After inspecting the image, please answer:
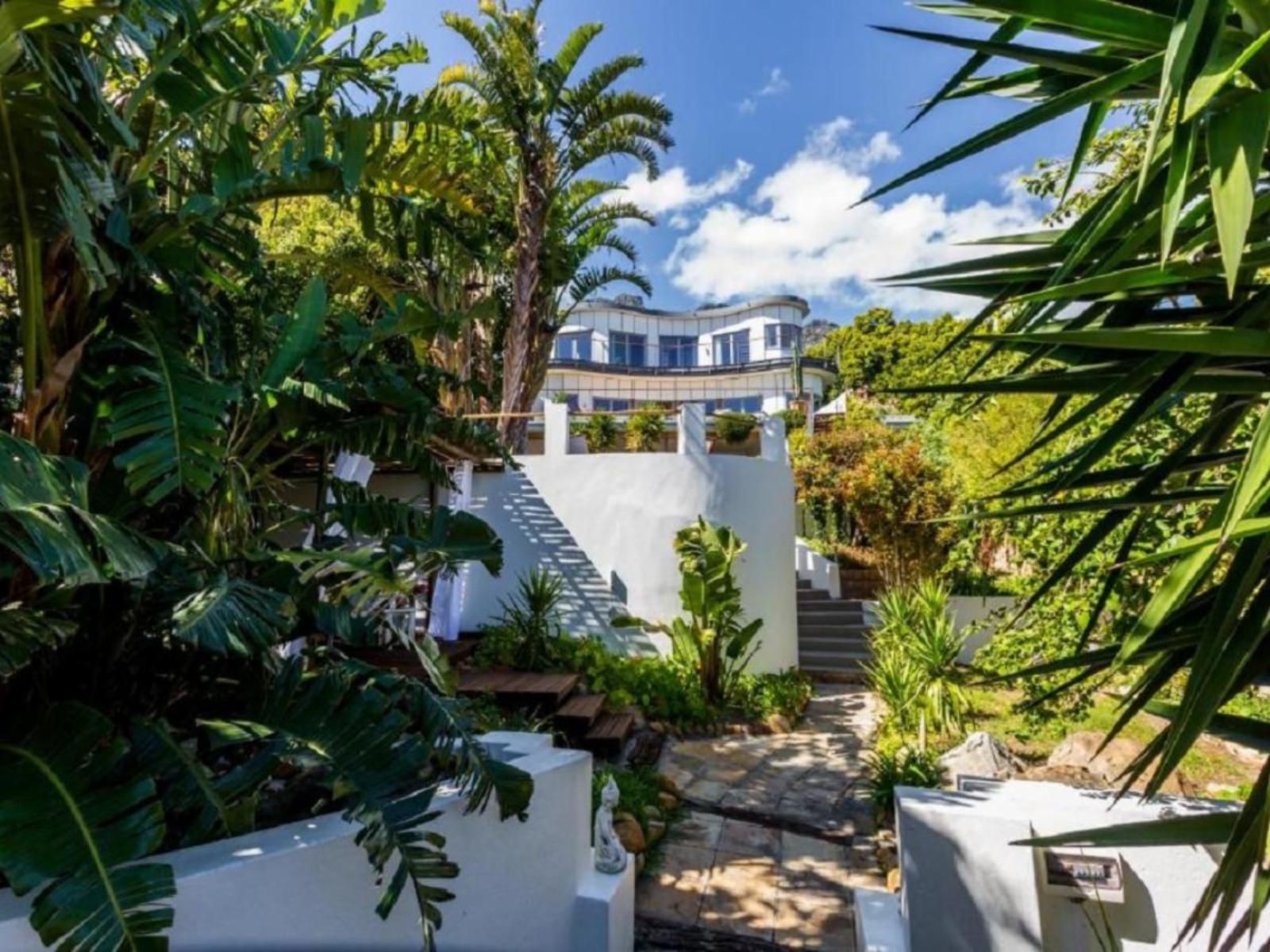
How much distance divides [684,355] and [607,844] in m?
37.6

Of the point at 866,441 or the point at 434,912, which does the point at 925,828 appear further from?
the point at 866,441

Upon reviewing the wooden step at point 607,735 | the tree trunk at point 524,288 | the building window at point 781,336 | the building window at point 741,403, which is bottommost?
the wooden step at point 607,735

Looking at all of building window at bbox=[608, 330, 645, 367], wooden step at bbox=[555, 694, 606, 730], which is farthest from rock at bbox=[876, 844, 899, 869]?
building window at bbox=[608, 330, 645, 367]

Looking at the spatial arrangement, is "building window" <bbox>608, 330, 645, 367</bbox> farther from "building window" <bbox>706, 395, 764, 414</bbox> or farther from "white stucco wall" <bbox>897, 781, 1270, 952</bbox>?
"white stucco wall" <bbox>897, 781, 1270, 952</bbox>

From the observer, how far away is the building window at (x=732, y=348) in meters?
38.5

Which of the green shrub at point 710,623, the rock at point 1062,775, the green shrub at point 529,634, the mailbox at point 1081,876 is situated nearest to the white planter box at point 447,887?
the mailbox at point 1081,876

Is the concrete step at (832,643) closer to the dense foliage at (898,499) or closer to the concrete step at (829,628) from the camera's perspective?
the concrete step at (829,628)

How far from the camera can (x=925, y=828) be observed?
329cm

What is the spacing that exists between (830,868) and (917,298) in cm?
502

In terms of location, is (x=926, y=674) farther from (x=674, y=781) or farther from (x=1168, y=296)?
(x=1168, y=296)

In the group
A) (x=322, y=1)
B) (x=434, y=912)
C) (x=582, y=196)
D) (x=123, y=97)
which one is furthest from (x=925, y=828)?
(x=582, y=196)

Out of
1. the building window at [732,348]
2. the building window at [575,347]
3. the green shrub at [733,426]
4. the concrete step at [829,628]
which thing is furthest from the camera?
the building window at [732,348]

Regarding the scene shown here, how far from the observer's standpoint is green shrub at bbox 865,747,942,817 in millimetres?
5750

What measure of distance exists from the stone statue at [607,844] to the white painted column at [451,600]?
6.00 m
